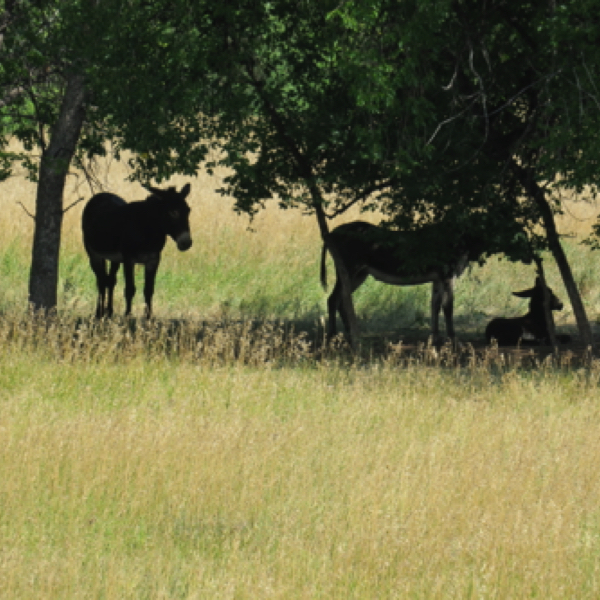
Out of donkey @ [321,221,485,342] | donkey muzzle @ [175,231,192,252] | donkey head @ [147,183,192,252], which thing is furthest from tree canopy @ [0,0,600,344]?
donkey head @ [147,183,192,252]

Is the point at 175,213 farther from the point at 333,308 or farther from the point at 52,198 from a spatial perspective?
the point at 52,198

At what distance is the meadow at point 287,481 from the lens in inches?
244

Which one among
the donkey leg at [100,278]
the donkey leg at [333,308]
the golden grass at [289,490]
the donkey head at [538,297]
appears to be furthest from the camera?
the donkey leg at [100,278]

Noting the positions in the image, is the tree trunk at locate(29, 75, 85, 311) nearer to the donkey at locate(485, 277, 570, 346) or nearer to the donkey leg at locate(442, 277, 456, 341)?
the donkey leg at locate(442, 277, 456, 341)

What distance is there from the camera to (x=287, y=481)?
26.3 ft

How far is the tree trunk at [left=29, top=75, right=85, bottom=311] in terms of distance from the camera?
50.2 ft

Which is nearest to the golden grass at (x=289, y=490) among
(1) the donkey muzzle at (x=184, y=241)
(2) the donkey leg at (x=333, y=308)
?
(2) the donkey leg at (x=333, y=308)

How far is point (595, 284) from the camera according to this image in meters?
23.5

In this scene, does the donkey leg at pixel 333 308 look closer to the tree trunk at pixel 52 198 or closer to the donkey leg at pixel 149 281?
the donkey leg at pixel 149 281

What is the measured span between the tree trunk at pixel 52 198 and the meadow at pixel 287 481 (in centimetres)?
300

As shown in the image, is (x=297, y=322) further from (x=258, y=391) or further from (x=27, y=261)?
(x=258, y=391)

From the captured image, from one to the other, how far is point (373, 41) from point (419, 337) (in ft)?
24.5

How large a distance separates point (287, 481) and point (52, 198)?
8.65m

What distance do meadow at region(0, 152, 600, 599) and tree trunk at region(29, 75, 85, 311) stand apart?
3.00 m
